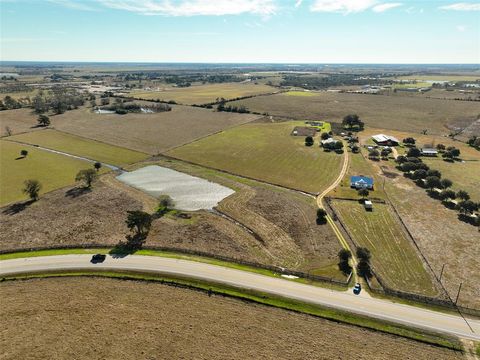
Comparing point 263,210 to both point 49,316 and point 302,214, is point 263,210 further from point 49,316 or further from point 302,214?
point 49,316

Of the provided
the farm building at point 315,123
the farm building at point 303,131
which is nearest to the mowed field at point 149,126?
the farm building at point 303,131

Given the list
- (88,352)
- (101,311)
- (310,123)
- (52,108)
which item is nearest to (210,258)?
(101,311)

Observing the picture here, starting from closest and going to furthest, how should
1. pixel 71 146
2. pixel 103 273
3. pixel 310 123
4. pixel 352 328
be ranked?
1. pixel 352 328
2. pixel 103 273
3. pixel 71 146
4. pixel 310 123

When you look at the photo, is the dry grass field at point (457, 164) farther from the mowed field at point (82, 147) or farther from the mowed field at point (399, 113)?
the mowed field at point (82, 147)

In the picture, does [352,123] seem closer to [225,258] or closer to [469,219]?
[469,219]

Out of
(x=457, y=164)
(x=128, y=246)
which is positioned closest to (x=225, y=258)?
(x=128, y=246)

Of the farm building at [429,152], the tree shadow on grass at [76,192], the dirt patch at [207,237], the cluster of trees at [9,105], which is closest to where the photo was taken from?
the dirt patch at [207,237]
